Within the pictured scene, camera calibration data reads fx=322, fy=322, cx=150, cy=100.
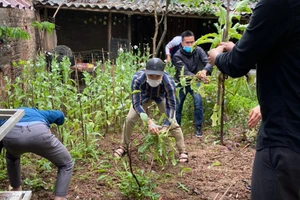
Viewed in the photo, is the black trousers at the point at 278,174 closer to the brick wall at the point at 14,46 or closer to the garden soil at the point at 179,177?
the garden soil at the point at 179,177

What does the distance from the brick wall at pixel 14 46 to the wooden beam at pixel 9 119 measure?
3.44m

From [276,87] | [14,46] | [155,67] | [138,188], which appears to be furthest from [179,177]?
[14,46]

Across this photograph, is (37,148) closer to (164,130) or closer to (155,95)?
(164,130)

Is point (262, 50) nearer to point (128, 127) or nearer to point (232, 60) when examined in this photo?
point (232, 60)

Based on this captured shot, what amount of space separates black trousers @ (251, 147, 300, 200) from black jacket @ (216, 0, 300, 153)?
4 cm

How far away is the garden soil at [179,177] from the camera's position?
133 inches

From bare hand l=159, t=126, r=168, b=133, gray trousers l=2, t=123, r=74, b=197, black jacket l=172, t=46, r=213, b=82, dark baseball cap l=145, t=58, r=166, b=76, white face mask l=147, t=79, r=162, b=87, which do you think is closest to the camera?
gray trousers l=2, t=123, r=74, b=197

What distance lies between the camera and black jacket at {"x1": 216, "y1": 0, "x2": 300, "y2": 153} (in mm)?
1417

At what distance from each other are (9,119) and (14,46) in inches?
235

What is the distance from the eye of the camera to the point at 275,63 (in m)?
1.53

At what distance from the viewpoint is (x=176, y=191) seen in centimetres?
348

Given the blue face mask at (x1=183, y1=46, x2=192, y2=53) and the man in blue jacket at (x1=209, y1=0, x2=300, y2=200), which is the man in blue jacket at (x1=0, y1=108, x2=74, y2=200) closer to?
the man in blue jacket at (x1=209, y1=0, x2=300, y2=200)

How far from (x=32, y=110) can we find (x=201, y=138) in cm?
300

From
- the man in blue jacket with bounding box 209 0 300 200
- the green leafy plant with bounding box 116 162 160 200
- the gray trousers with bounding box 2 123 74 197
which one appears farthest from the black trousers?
the gray trousers with bounding box 2 123 74 197
